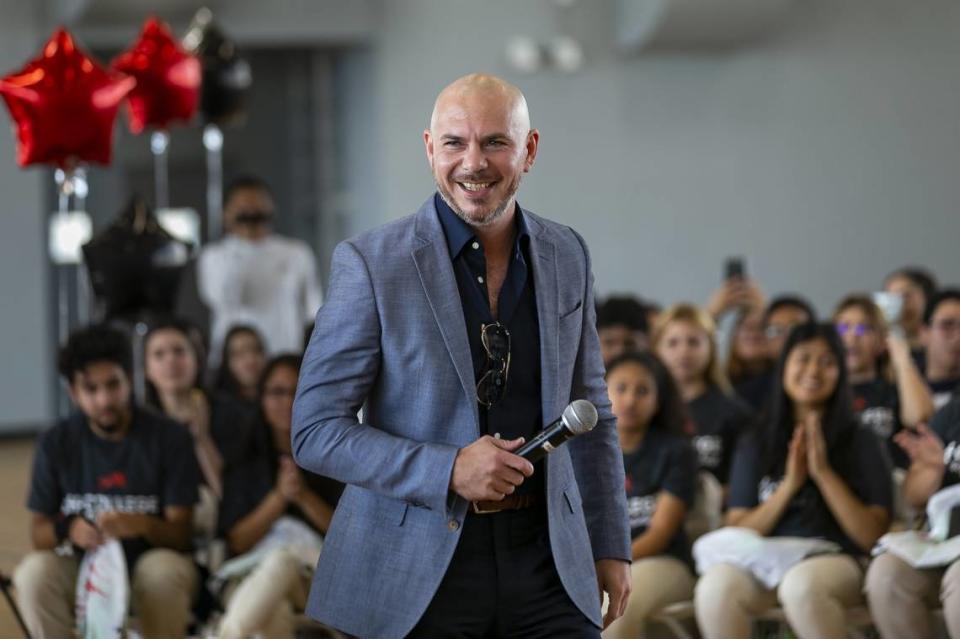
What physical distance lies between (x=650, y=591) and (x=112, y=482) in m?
1.51

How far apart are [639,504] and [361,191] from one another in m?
6.48

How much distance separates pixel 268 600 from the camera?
14.1ft

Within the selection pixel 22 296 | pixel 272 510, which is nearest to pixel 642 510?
pixel 272 510

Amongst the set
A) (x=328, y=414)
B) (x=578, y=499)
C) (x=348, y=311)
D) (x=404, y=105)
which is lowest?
(x=578, y=499)

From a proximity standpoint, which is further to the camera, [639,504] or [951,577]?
[639,504]

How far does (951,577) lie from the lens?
4.00 m

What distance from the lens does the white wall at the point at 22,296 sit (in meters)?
10.4

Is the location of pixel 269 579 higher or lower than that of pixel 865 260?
lower

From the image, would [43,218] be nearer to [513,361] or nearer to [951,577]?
[951,577]

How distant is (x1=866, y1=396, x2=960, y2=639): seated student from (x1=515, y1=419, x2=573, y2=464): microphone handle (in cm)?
221

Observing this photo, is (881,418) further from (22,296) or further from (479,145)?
(22,296)

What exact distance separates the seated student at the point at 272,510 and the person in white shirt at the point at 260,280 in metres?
2.64

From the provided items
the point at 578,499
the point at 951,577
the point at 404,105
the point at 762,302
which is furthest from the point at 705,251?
the point at 578,499

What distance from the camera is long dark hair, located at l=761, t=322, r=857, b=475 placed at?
4.45m
